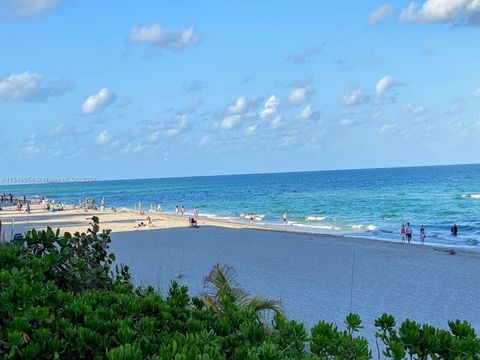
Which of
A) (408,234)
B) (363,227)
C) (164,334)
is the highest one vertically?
(164,334)

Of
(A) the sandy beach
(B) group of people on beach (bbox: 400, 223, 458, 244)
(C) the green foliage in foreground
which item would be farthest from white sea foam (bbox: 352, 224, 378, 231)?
(C) the green foliage in foreground

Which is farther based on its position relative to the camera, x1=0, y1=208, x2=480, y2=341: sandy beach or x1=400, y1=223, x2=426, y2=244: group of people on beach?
x1=400, y1=223, x2=426, y2=244: group of people on beach

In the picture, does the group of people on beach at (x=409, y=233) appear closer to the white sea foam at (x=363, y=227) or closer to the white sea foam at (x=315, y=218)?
the white sea foam at (x=363, y=227)

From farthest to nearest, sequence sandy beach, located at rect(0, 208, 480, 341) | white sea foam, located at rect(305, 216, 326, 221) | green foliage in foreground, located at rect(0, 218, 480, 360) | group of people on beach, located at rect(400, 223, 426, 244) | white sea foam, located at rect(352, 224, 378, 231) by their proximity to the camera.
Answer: white sea foam, located at rect(305, 216, 326, 221), white sea foam, located at rect(352, 224, 378, 231), group of people on beach, located at rect(400, 223, 426, 244), sandy beach, located at rect(0, 208, 480, 341), green foliage in foreground, located at rect(0, 218, 480, 360)

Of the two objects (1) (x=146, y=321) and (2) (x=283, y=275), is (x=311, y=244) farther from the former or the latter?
(1) (x=146, y=321)

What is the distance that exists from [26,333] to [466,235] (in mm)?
33844

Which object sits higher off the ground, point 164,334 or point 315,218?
point 164,334

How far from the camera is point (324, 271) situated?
1705 centimetres

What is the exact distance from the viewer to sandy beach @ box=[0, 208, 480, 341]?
1189cm

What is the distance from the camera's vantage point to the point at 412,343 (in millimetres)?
2346

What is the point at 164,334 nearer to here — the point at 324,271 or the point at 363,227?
the point at 324,271

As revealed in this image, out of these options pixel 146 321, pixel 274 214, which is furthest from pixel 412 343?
pixel 274 214

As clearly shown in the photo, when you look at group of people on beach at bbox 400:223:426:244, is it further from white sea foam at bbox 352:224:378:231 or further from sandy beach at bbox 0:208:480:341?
white sea foam at bbox 352:224:378:231

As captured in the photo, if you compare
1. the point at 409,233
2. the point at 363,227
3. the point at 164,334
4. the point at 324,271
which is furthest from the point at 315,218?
the point at 164,334
